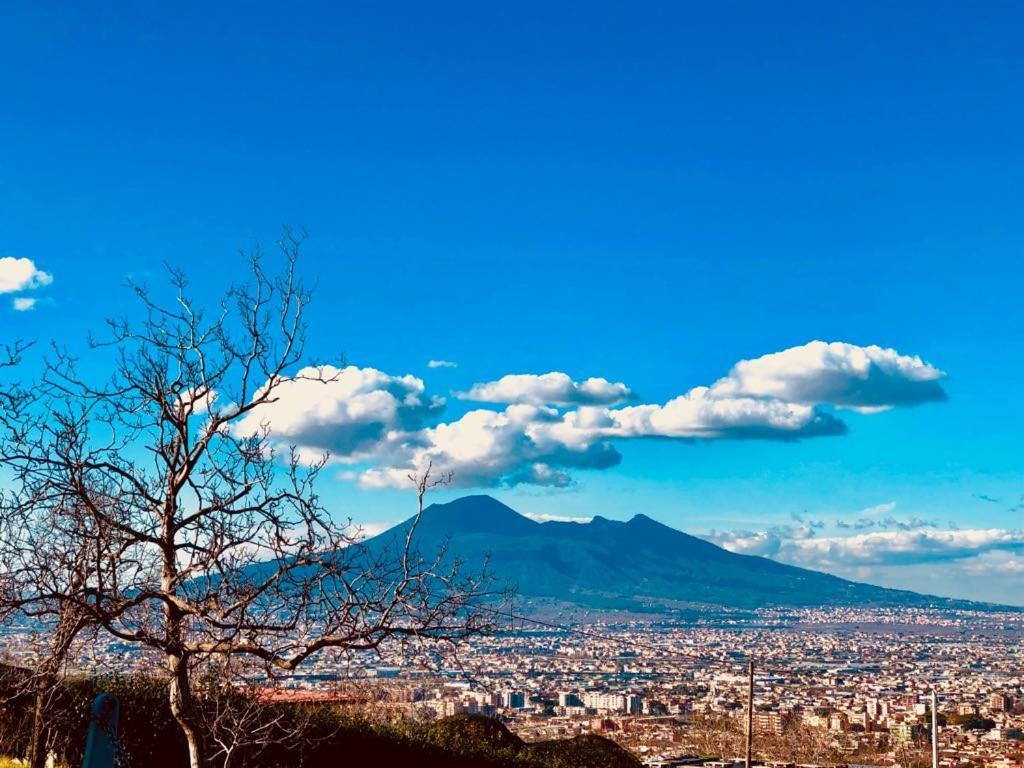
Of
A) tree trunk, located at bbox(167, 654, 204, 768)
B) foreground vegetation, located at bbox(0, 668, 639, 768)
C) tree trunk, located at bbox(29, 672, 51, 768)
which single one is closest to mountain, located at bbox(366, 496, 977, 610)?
foreground vegetation, located at bbox(0, 668, 639, 768)

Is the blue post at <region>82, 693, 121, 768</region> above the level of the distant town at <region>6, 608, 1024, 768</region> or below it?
above

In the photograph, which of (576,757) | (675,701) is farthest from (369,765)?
(675,701)

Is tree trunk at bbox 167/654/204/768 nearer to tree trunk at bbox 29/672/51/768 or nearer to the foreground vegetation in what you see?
the foreground vegetation

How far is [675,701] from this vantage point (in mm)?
34031

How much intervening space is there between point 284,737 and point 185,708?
1663mm

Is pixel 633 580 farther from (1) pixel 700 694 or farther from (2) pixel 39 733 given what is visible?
(2) pixel 39 733

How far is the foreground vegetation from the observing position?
1114 centimetres

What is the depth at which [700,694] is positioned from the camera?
38.5m

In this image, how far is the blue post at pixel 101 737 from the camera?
20.6 ft

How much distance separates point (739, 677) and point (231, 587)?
44.3m

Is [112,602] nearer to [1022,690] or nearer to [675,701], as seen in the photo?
[675,701]

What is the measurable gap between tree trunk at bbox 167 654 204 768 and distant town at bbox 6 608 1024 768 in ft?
2.48

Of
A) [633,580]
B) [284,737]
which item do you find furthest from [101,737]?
[633,580]

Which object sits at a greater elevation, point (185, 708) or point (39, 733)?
point (185, 708)
